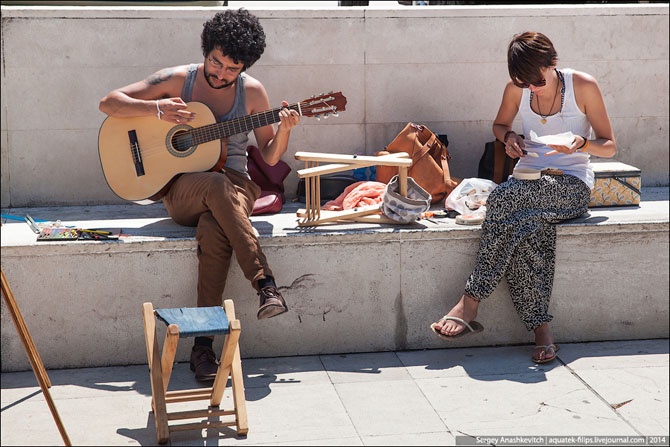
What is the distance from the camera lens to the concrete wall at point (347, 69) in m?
5.17

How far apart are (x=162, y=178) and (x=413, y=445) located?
1904 millimetres

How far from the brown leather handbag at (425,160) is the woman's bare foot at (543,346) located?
113 centimetres

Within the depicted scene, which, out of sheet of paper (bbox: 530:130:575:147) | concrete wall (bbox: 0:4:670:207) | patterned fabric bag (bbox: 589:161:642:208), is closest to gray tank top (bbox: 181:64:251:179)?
concrete wall (bbox: 0:4:670:207)

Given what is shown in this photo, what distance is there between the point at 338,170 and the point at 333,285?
60 centimetres

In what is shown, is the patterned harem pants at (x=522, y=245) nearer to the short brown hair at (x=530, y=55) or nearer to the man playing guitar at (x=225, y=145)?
the short brown hair at (x=530, y=55)

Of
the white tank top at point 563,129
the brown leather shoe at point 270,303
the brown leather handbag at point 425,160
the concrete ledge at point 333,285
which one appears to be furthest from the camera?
the brown leather handbag at point 425,160

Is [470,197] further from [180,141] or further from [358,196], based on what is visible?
[180,141]

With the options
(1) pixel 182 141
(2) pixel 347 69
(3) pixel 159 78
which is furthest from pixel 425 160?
(3) pixel 159 78

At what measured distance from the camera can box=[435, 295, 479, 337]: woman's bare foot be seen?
13.9 feet

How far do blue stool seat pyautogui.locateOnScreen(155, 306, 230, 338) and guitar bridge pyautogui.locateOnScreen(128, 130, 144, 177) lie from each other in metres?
1.17

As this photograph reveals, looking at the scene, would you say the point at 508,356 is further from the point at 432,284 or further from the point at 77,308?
the point at 77,308

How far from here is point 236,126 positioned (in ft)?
13.9

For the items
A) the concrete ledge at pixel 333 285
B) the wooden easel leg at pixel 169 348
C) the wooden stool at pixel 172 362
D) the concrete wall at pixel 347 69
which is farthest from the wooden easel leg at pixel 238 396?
the concrete wall at pixel 347 69

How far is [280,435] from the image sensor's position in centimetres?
346
